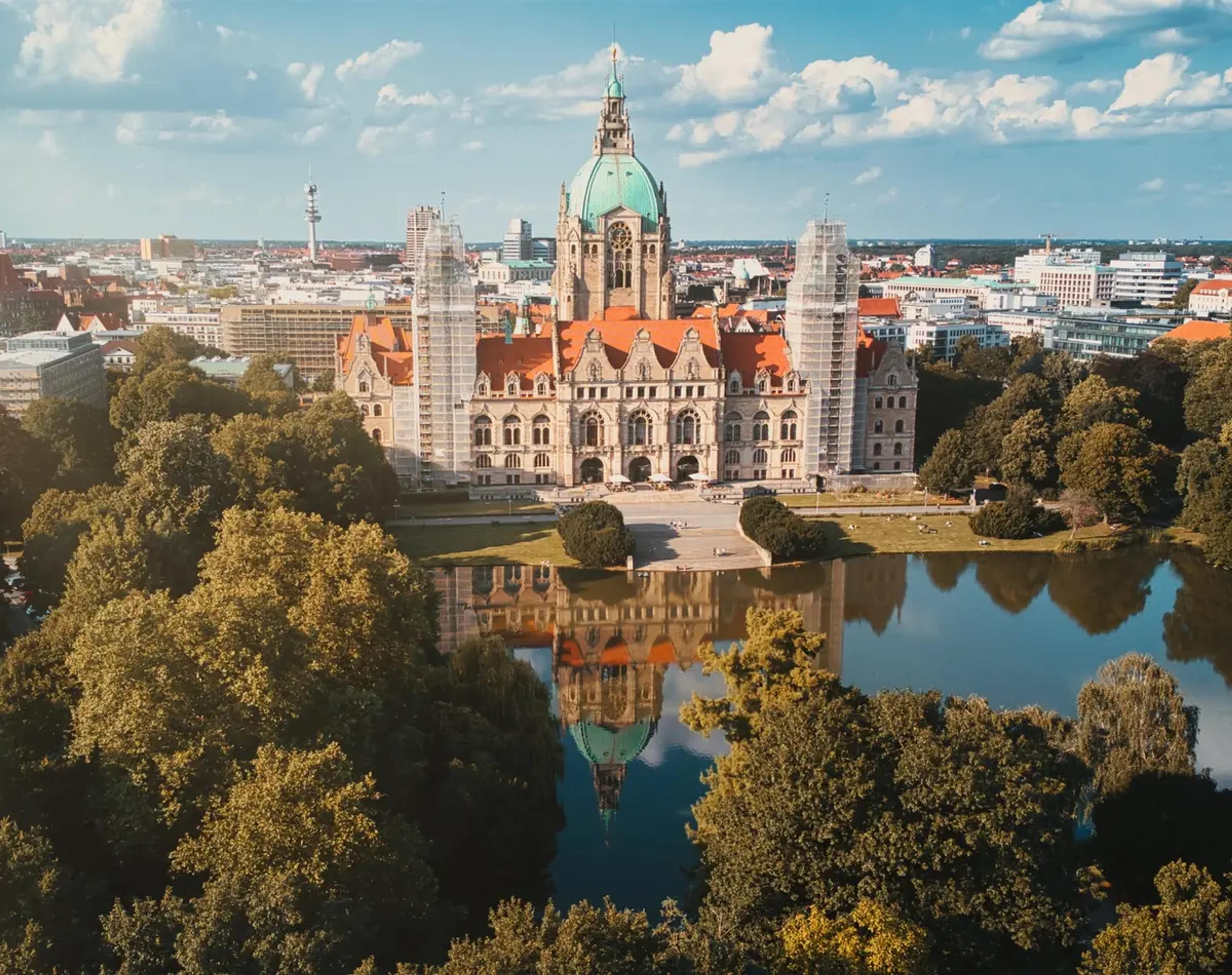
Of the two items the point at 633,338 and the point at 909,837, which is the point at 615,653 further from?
the point at 633,338

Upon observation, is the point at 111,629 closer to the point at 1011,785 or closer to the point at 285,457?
the point at 1011,785

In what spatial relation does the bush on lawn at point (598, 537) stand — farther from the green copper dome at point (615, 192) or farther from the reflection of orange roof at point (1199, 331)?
the reflection of orange roof at point (1199, 331)

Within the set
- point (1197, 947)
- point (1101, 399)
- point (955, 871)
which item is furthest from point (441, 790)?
point (1101, 399)

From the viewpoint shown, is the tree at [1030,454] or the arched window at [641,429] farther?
the arched window at [641,429]

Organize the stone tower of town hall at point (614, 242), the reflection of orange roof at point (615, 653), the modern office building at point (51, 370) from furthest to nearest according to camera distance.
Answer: the stone tower of town hall at point (614, 242) < the modern office building at point (51, 370) < the reflection of orange roof at point (615, 653)

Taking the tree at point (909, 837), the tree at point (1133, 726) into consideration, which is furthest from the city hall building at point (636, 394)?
the tree at point (909, 837)

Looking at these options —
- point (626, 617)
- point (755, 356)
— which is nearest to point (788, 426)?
point (755, 356)
